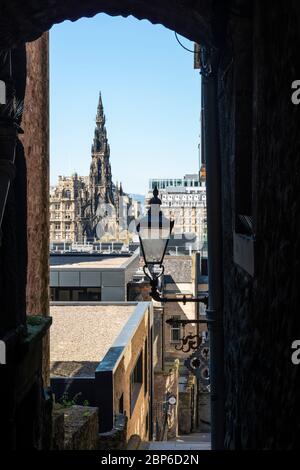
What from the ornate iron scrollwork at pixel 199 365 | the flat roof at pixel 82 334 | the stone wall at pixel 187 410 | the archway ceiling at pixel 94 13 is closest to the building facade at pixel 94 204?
the stone wall at pixel 187 410

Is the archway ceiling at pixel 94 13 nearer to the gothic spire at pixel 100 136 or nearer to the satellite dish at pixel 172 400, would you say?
the satellite dish at pixel 172 400

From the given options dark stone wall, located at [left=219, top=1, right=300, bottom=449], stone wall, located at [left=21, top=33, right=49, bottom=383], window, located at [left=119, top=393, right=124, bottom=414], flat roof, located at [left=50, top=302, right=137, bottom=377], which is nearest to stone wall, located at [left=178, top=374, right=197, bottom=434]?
flat roof, located at [left=50, top=302, right=137, bottom=377]

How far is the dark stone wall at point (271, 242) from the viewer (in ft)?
8.41

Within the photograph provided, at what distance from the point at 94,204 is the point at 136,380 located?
71.7 meters

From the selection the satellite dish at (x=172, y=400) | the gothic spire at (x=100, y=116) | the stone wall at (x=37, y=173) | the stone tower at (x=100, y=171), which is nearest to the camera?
the stone wall at (x=37, y=173)

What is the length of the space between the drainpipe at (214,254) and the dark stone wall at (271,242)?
1377mm

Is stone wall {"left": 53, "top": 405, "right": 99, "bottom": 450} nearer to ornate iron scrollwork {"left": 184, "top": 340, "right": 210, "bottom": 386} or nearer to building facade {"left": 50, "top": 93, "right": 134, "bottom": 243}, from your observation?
ornate iron scrollwork {"left": 184, "top": 340, "right": 210, "bottom": 386}

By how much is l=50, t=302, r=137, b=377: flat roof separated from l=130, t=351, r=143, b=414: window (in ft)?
5.04

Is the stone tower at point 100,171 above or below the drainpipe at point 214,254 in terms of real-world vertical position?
above

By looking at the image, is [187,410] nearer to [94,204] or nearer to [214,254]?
[214,254]

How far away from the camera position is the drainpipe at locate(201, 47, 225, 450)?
5.94m

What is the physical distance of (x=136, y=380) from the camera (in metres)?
20.5

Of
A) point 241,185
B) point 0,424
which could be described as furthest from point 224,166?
point 0,424
